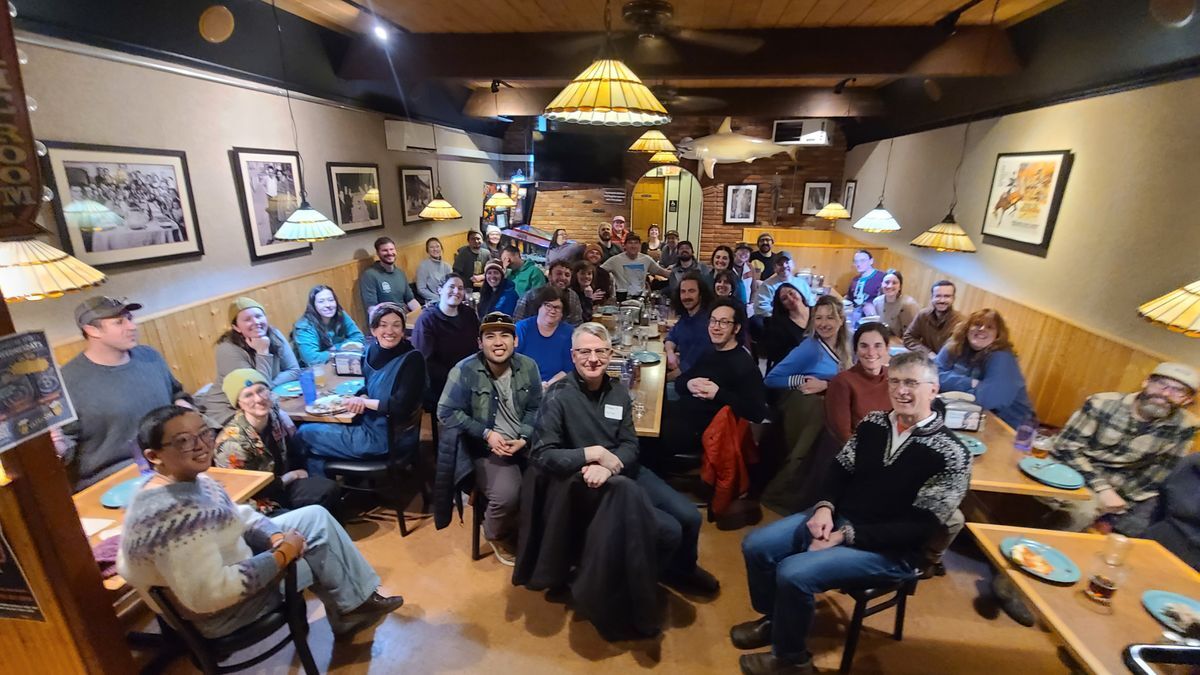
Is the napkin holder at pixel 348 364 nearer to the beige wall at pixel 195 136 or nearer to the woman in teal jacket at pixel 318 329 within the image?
the woman in teal jacket at pixel 318 329

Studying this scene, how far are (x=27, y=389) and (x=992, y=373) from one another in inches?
168

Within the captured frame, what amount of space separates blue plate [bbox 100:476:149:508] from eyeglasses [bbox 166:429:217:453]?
0.56 m

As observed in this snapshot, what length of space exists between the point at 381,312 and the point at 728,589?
2.49 metres

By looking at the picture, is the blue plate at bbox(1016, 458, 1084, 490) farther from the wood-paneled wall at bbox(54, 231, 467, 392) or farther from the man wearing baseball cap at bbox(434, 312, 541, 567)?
the wood-paneled wall at bbox(54, 231, 467, 392)

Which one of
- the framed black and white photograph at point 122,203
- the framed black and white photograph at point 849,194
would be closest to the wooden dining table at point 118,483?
the framed black and white photograph at point 122,203

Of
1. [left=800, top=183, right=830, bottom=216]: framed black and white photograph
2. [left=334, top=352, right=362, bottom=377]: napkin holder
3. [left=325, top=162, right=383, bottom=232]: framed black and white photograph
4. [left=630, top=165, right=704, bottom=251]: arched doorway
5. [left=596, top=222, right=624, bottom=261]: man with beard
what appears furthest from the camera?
[left=630, top=165, right=704, bottom=251]: arched doorway

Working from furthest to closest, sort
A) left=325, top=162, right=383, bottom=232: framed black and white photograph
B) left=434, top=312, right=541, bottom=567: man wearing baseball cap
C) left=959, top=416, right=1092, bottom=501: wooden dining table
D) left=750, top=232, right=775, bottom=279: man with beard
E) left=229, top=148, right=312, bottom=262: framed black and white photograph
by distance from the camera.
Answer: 1. left=750, top=232, right=775, bottom=279: man with beard
2. left=325, top=162, right=383, bottom=232: framed black and white photograph
3. left=229, top=148, right=312, bottom=262: framed black and white photograph
4. left=434, top=312, right=541, bottom=567: man wearing baseball cap
5. left=959, top=416, right=1092, bottom=501: wooden dining table

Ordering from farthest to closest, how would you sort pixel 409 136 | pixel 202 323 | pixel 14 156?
1. pixel 409 136
2. pixel 202 323
3. pixel 14 156

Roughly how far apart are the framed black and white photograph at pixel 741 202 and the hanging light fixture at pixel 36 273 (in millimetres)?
9234

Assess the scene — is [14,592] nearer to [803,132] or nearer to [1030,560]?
[1030,560]

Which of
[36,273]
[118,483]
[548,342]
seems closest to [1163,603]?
[548,342]

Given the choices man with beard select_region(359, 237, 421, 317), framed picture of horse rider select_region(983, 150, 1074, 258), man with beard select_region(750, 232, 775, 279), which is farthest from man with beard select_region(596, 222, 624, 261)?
framed picture of horse rider select_region(983, 150, 1074, 258)

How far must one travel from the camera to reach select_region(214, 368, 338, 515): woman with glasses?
2.55 m

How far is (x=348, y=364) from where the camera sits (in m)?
3.42
